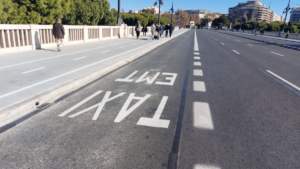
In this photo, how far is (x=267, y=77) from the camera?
8008mm

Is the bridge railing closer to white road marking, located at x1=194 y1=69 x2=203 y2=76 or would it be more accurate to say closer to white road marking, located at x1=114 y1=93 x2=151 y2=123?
white road marking, located at x1=114 y1=93 x2=151 y2=123

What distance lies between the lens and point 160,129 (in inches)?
148

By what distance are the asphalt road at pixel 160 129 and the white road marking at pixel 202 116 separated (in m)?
0.02

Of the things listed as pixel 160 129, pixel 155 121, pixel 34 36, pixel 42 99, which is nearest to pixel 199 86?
pixel 155 121

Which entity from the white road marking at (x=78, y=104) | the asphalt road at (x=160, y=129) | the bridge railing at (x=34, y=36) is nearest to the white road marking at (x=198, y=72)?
the asphalt road at (x=160, y=129)

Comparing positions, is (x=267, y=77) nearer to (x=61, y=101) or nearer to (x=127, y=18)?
(x=61, y=101)

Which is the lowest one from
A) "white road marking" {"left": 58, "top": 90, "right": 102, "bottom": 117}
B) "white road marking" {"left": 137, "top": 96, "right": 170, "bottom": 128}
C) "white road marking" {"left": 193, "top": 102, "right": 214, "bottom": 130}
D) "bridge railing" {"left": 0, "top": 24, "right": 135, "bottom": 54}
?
"white road marking" {"left": 58, "top": 90, "right": 102, "bottom": 117}

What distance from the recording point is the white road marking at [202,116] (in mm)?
3951

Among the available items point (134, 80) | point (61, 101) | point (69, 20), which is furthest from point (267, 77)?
point (69, 20)

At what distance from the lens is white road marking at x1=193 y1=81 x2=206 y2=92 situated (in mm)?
6233

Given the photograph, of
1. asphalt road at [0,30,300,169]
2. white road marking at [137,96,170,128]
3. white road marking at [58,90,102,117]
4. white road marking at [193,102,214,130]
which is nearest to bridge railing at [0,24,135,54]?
asphalt road at [0,30,300,169]

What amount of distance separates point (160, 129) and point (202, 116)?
106 centimetres

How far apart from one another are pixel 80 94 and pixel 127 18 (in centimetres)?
6769

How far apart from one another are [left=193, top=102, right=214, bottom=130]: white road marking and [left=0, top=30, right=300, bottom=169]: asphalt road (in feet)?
0.06
